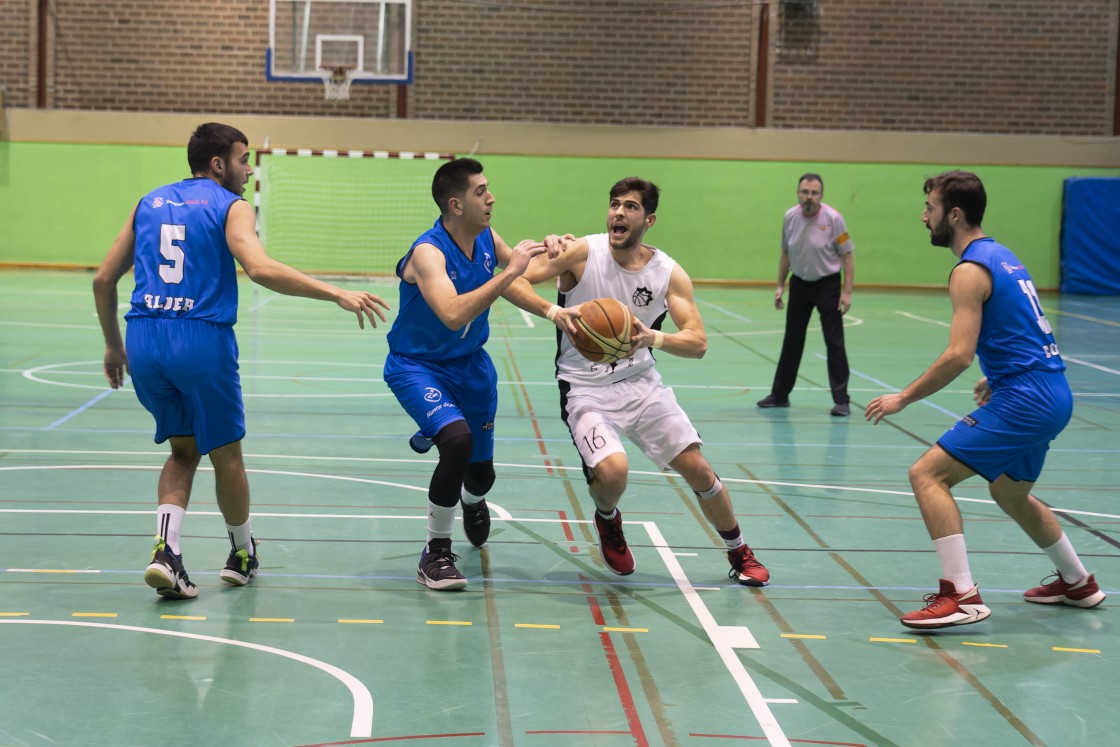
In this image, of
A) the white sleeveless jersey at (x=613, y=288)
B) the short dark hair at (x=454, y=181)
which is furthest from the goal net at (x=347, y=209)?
the short dark hair at (x=454, y=181)

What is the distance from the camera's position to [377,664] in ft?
15.1

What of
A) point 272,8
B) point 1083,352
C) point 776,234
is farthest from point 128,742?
point 776,234

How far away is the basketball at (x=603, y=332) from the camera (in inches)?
217

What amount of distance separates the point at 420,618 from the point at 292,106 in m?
19.0

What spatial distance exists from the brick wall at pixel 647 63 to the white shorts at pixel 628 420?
1776 centimetres

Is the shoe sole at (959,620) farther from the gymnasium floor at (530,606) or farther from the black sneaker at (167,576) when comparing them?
the black sneaker at (167,576)

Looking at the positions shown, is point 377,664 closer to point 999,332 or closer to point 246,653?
point 246,653

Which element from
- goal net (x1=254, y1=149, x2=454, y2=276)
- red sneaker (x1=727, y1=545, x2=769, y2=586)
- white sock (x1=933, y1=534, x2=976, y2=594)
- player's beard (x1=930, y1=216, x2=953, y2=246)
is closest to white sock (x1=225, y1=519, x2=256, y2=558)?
red sneaker (x1=727, y1=545, x2=769, y2=586)

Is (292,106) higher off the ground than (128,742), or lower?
higher

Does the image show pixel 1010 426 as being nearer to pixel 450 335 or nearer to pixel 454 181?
pixel 450 335

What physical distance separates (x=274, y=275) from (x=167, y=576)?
1302 millimetres

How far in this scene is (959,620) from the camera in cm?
506

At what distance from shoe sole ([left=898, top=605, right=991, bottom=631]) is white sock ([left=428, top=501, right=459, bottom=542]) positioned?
2.00 m

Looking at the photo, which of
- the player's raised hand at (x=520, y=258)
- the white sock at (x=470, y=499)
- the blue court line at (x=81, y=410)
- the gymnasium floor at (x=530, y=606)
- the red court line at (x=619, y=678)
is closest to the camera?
the red court line at (x=619, y=678)
